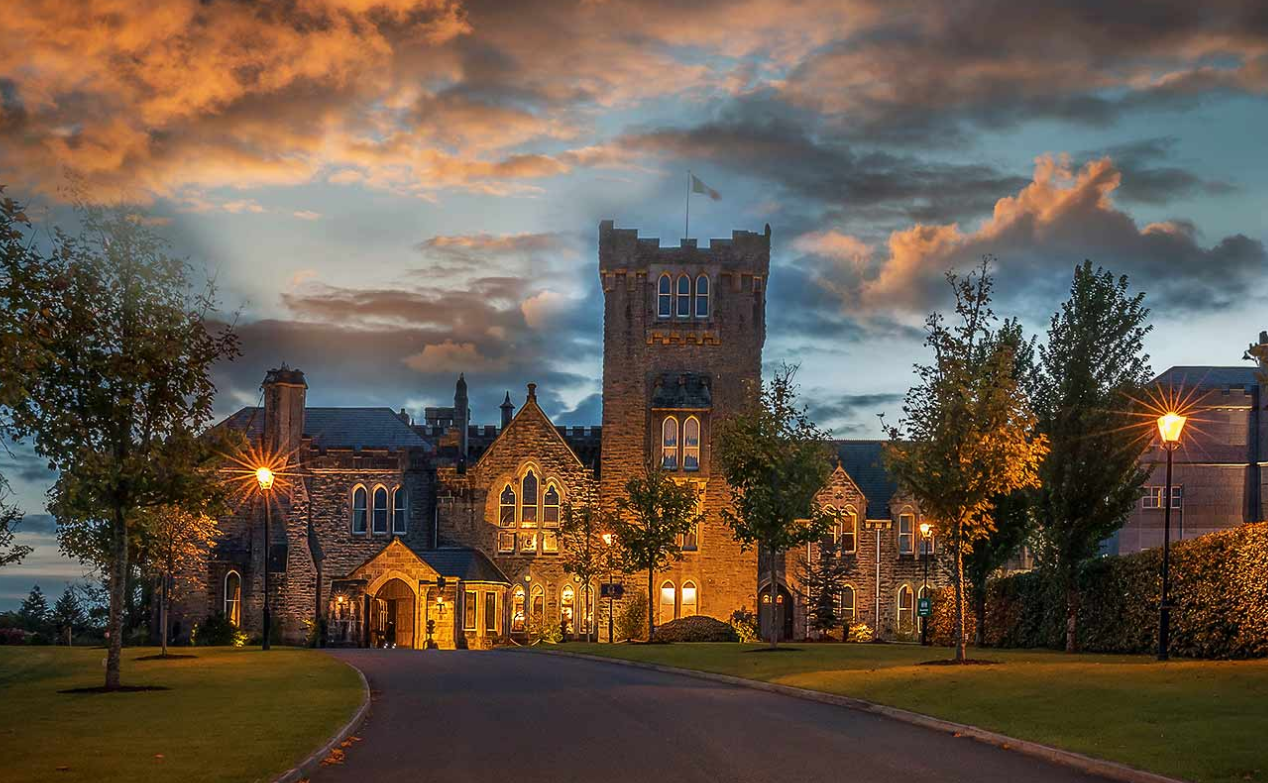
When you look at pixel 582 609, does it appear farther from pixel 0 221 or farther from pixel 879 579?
pixel 0 221

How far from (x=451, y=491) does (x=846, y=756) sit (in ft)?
190

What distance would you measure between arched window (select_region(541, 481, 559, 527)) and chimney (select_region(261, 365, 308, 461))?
43.5 ft

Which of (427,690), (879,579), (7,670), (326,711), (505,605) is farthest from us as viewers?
(879,579)

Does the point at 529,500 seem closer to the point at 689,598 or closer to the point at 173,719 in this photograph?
the point at 689,598

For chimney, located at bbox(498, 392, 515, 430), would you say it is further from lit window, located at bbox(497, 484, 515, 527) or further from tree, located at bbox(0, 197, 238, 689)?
tree, located at bbox(0, 197, 238, 689)

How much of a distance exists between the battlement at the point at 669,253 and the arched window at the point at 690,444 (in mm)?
8616

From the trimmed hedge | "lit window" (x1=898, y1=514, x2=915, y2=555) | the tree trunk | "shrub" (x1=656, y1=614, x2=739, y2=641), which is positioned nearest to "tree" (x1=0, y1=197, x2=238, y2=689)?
the tree trunk

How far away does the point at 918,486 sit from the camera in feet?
129

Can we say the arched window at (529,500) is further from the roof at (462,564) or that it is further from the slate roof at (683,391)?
the slate roof at (683,391)

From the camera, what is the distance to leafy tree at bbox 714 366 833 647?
51031 mm

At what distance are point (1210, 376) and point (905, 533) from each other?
21.1m

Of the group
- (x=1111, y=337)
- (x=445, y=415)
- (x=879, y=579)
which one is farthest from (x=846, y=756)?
(x=445, y=415)

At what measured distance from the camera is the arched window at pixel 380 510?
77562 millimetres

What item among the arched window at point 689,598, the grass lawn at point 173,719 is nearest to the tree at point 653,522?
the arched window at point 689,598
